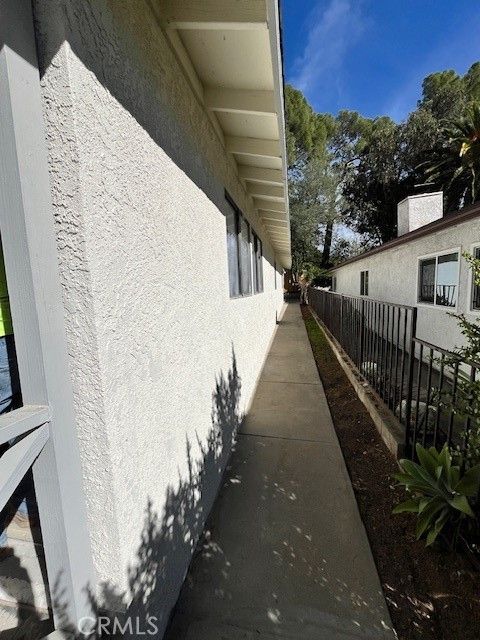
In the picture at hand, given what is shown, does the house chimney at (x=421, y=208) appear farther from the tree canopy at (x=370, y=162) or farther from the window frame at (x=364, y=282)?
the tree canopy at (x=370, y=162)

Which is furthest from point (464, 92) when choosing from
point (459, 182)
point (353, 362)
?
point (353, 362)

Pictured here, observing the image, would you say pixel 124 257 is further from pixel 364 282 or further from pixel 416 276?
pixel 364 282

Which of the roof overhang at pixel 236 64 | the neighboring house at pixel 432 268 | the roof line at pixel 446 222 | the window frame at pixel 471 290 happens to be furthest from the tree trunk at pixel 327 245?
the roof overhang at pixel 236 64

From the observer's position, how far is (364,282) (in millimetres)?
12891

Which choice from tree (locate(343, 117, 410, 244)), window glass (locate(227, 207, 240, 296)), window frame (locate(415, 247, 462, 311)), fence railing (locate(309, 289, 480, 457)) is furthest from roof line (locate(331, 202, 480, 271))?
tree (locate(343, 117, 410, 244))

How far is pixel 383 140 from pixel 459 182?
848 cm

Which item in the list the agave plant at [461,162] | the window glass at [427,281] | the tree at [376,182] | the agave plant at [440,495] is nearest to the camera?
the agave plant at [440,495]

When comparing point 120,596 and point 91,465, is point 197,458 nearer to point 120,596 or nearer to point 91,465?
point 120,596

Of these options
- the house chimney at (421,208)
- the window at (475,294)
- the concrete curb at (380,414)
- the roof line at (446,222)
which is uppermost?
the house chimney at (421,208)

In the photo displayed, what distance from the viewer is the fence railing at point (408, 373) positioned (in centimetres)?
229

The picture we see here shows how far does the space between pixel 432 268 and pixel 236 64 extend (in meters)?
6.71

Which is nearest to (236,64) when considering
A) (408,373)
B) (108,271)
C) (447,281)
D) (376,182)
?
(108,271)

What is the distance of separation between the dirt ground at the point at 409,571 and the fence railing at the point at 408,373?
1.73 feet

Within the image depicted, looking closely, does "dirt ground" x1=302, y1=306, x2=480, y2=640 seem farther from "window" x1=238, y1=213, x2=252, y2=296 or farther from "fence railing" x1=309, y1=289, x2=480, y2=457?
"window" x1=238, y1=213, x2=252, y2=296
